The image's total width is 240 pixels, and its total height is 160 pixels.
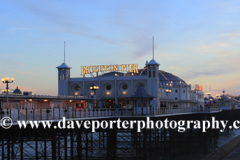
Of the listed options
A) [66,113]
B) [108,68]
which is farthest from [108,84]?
[66,113]

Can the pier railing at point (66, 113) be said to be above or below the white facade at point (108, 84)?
below

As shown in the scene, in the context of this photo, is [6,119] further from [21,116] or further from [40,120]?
[40,120]

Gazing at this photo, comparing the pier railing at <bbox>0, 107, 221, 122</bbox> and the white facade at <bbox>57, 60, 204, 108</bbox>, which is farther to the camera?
the white facade at <bbox>57, 60, 204, 108</bbox>

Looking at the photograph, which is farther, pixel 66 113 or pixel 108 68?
pixel 108 68

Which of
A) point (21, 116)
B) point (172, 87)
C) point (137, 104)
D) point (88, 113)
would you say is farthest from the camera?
point (172, 87)

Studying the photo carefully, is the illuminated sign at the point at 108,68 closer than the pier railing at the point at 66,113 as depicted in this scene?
No

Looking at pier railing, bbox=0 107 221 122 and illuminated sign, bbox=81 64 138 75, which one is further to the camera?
illuminated sign, bbox=81 64 138 75

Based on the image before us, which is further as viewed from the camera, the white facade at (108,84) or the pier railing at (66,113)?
the white facade at (108,84)

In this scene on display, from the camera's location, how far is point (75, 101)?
6856 cm

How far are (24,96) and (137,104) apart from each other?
65.0 feet

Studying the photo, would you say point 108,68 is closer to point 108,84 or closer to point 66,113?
point 108,84

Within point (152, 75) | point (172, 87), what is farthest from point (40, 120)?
Answer: point (172, 87)

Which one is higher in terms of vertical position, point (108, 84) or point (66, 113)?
point (108, 84)

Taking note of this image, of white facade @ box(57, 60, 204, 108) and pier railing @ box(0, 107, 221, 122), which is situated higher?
white facade @ box(57, 60, 204, 108)
